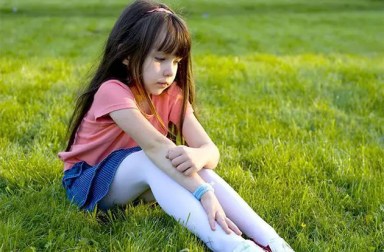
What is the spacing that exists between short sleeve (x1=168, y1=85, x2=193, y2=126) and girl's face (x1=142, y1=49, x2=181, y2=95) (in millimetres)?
199

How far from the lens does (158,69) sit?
2592 millimetres

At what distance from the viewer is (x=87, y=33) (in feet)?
35.1

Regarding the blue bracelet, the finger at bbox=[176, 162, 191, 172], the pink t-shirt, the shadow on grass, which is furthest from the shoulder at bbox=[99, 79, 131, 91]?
the shadow on grass

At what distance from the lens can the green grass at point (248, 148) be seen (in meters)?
2.42

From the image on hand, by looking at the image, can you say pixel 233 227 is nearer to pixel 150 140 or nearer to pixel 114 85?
pixel 150 140

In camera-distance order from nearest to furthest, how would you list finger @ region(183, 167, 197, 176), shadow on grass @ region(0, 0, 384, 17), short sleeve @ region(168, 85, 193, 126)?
finger @ region(183, 167, 197, 176) < short sleeve @ region(168, 85, 193, 126) < shadow on grass @ region(0, 0, 384, 17)

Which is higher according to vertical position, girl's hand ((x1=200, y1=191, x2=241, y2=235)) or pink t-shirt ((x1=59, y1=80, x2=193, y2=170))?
pink t-shirt ((x1=59, y1=80, x2=193, y2=170))

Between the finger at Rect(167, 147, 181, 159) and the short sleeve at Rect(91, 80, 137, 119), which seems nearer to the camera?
the finger at Rect(167, 147, 181, 159)

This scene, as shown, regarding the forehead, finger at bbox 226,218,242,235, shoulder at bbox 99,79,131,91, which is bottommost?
finger at bbox 226,218,242,235

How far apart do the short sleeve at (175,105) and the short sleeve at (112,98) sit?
10.7 inches

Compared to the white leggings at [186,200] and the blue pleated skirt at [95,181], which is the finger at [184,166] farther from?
the blue pleated skirt at [95,181]

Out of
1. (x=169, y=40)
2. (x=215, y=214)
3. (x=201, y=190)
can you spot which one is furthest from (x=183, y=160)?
(x=169, y=40)

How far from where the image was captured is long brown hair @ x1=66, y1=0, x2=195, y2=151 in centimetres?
257

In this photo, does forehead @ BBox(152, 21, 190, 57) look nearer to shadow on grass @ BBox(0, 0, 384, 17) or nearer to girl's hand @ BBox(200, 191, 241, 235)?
girl's hand @ BBox(200, 191, 241, 235)
